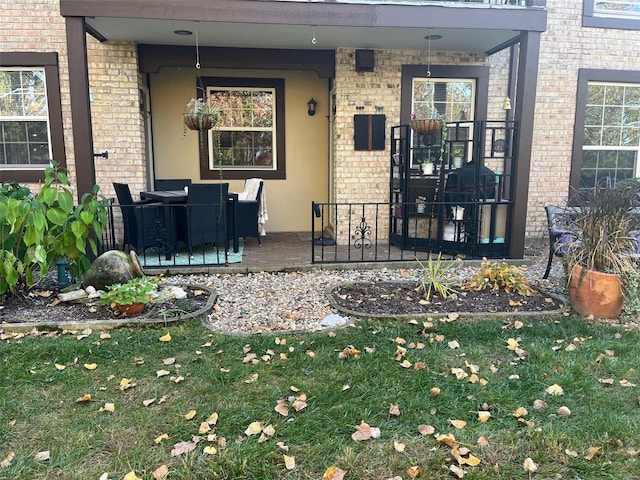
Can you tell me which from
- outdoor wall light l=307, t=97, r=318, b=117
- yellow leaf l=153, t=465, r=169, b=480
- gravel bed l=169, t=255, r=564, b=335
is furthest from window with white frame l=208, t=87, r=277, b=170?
yellow leaf l=153, t=465, r=169, b=480

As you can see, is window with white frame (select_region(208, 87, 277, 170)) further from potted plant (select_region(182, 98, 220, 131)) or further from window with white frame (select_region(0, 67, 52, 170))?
window with white frame (select_region(0, 67, 52, 170))

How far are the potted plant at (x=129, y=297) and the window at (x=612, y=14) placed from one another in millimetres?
7051

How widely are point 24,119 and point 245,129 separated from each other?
3148 mm

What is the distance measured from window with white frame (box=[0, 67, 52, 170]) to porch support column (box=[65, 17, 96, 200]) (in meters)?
1.89

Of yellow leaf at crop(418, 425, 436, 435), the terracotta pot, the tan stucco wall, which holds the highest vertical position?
the tan stucco wall

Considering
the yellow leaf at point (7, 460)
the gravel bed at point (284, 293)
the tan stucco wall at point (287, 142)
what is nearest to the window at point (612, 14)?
the gravel bed at point (284, 293)

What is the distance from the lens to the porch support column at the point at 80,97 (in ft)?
16.3

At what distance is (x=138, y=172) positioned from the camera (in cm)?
673

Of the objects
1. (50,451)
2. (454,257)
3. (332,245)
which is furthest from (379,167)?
(50,451)

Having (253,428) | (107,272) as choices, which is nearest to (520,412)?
(253,428)

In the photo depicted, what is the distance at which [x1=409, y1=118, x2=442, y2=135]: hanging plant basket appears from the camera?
5949 mm

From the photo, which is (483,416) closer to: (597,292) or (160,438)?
(160,438)

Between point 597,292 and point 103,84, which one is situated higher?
point 103,84

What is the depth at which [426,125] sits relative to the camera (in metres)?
5.97
